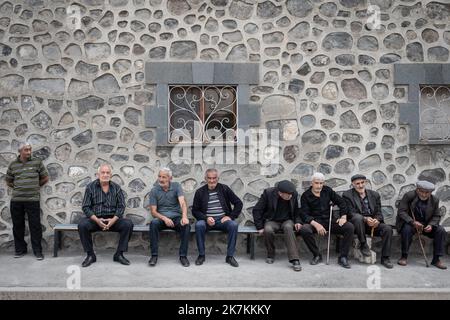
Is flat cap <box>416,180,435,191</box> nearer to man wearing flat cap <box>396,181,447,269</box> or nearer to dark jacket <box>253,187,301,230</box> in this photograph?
man wearing flat cap <box>396,181,447,269</box>

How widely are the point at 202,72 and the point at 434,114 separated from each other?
378 cm

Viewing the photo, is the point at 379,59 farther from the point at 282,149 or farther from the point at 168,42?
the point at 168,42

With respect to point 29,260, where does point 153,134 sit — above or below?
above

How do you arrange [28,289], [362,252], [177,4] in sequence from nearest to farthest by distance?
[28,289] → [362,252] → [177,4]

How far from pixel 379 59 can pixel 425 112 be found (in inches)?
45.1

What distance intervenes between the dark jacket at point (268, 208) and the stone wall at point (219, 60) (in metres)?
0.43

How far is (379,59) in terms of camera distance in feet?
22.8

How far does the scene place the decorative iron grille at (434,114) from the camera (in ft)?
23.2

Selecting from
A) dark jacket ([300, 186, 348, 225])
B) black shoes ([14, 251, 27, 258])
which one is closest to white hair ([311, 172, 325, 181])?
dark jacket ([300, 186, 348, 225])

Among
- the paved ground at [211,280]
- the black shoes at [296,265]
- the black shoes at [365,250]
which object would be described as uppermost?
the black shoes at [365,250]

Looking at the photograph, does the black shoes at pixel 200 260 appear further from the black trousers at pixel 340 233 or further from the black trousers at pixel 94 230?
the black trousers at pixel 340 233

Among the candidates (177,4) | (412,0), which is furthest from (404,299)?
(177,4)

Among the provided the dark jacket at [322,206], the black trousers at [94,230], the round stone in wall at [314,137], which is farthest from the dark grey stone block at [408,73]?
the black trousers at [94,230]

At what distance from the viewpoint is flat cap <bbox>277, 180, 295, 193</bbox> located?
6277 mm
